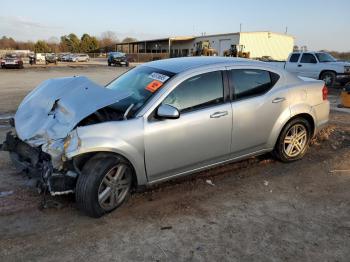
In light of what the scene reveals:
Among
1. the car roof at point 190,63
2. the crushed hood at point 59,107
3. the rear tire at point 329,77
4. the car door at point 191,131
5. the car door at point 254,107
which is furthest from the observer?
the rear tire at point 329,77

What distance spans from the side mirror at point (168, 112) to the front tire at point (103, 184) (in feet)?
2.16

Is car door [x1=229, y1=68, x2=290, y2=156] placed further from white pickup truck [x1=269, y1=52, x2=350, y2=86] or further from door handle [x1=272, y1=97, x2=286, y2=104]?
white pickup truck [x1=269, y1=52, x2=350, y2=86]

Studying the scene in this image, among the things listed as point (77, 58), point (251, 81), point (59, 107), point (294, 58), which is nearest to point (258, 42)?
point (77, 58)

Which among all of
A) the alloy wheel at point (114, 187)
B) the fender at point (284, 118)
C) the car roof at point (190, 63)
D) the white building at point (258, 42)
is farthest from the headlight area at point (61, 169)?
the white building at point (258, 42)

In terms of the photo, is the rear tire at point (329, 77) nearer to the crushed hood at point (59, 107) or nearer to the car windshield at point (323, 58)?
the car windshield at point (323, 58)

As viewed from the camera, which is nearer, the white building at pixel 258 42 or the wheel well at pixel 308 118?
the wheel well at pixel 308 118

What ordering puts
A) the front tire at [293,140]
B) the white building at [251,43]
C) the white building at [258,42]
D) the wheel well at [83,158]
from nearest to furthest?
the wheel well at [83,158]
the front tire at [293,140]
the white building at [258,42]
the white building at [251,43]

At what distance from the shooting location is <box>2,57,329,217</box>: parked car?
4.13 m

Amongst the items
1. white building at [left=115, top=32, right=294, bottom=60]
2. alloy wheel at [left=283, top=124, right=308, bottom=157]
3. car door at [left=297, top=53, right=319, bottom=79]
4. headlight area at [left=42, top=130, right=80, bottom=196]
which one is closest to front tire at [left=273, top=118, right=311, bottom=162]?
alloy wheel at [left=283, top=124, right=308, bottom=157]

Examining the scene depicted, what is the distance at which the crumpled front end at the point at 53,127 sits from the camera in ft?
13.5

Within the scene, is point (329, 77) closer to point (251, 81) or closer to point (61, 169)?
point (251, 81)

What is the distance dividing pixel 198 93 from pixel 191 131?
507mm

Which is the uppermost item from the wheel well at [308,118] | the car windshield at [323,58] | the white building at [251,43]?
the white building at [251,43]

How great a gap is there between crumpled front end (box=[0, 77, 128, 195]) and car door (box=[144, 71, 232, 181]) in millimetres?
638
